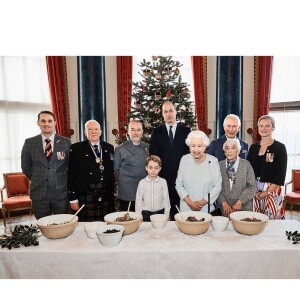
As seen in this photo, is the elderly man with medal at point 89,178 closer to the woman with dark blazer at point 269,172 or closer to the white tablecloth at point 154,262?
the white tablecloth at point 154,262

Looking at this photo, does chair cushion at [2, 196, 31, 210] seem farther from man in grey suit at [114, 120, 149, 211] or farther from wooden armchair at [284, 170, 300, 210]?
wooden armchair at [284, 170, 300, 210]

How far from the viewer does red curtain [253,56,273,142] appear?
6.24 metres

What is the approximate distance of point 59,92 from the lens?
624 cm

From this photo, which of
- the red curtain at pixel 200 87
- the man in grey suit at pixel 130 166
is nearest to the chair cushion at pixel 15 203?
the man in grey suit at pixel 130 166

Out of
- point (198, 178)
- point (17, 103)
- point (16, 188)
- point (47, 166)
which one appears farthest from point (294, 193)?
point (17, 103)

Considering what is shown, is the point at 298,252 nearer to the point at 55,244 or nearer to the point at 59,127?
the point at 55,244

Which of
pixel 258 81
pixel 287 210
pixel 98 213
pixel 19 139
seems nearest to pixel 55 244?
pixel 98 213

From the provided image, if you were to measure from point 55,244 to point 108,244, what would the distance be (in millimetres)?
388

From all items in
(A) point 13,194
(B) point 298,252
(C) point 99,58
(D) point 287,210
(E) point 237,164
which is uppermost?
(C) point 99,58

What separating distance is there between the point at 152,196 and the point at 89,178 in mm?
704

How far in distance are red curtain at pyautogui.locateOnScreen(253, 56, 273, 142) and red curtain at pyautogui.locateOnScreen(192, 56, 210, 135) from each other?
3.68 ft

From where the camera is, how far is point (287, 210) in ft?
19.6

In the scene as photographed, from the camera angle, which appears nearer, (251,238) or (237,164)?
(251,238)

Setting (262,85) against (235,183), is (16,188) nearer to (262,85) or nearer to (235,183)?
(235,183)
